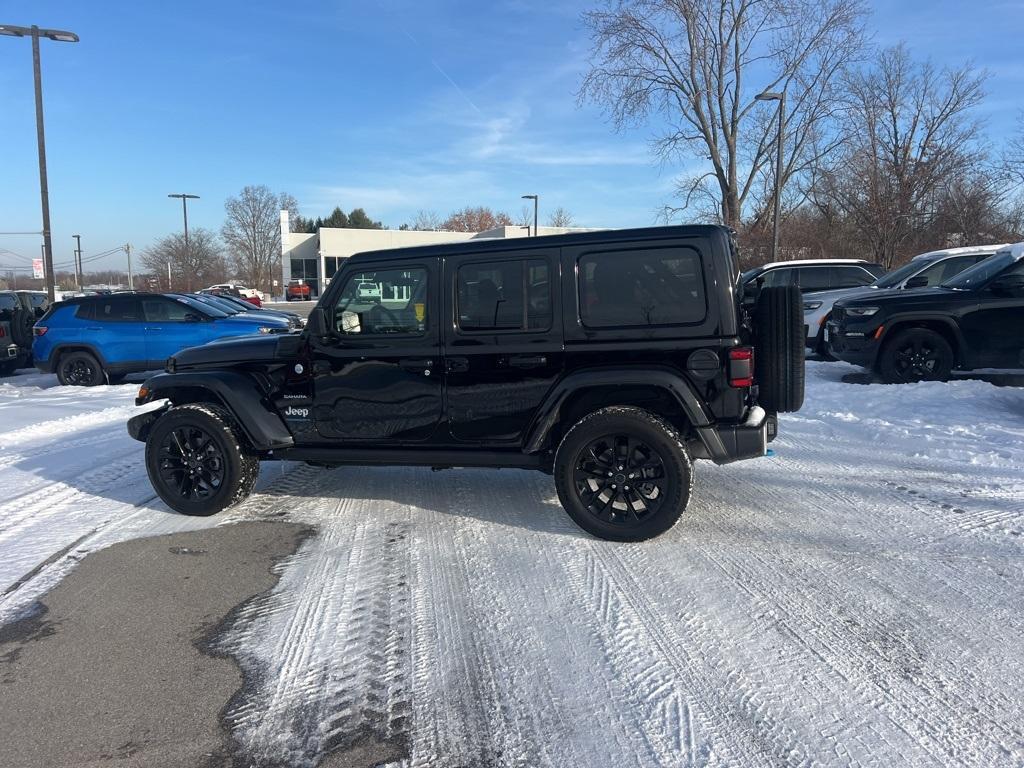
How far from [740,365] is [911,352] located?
20.6 ft

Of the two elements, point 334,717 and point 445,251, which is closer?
point 334,717

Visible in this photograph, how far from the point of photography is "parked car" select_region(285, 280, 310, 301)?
51.8m

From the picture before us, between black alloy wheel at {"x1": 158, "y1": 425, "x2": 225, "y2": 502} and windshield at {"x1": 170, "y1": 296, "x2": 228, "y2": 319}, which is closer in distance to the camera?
black alloy wheel at {"x1": 158, "y1": 425, "x2": 225, "y2": 502}

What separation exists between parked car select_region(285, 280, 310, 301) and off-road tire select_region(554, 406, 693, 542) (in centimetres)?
5033

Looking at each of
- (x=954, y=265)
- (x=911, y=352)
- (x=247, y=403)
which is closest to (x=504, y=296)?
(x=247, y=403)

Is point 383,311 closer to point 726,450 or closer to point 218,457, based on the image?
point 218,457

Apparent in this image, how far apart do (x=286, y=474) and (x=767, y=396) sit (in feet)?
13.6

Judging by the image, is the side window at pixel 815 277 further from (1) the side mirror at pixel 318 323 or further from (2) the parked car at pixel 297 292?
(2) the parked car at pixel 297 292

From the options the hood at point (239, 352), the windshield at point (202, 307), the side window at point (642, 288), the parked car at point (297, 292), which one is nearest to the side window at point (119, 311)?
the windshield at point (202, 307)

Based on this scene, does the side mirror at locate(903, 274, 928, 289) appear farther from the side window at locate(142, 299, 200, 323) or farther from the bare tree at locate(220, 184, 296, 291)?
the bare tree at locate(220, 184, 296, 291)

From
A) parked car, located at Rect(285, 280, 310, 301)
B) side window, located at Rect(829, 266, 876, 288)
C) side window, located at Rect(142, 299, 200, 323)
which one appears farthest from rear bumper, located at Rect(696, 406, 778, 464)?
parked car, located at Rect(285, 280, 310, 301)

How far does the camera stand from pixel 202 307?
12.6m

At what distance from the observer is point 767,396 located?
455cm

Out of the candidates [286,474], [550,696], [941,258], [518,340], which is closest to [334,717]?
[550,696]
